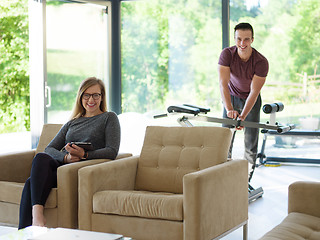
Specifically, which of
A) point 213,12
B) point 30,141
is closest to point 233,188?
point 30,141

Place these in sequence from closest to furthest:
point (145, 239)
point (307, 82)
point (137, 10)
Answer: point (145, 239), point (307, 82), point (137, 10)

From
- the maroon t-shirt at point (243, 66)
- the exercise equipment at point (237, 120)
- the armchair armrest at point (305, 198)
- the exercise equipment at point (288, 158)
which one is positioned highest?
the maroon t-shirt at point (243, 66)

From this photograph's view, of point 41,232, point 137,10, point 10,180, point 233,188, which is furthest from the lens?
point 137,10

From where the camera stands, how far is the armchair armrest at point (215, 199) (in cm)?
288

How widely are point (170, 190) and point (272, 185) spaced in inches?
94.6

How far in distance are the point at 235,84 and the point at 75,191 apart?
1952 millimetres

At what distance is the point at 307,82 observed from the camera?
7102mm

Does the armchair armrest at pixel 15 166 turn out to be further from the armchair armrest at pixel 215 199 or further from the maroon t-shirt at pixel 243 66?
the maroon t-shirt at pixel 243 66

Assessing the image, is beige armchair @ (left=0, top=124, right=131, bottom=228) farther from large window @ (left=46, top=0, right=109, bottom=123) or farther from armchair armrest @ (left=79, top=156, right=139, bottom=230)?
large window @ (left=46, top=0, right=109, bottom=123)

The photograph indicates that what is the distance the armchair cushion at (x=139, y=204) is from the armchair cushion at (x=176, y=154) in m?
0.44

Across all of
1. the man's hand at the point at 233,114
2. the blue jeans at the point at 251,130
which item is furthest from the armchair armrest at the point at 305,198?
the blue jeans at the point at 251,130

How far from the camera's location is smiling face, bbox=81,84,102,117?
3926 millimetres

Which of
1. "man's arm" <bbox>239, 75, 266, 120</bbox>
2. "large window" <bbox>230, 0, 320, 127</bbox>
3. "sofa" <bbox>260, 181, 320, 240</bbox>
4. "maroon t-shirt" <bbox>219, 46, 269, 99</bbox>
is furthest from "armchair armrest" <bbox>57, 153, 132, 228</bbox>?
"large window" <bbox>230, 0, 320, 127</bbox>

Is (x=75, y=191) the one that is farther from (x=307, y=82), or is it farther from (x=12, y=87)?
(x=307, y=82)
